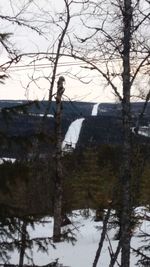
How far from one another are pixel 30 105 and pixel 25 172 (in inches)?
22.1

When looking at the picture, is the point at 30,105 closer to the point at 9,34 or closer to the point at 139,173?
the point at 9,34

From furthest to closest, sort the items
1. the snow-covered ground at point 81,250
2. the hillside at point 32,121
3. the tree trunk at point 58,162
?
the tree trunk at point 58,162 < the snow-covered ground at point 81,250 < the hillside at point 32,121

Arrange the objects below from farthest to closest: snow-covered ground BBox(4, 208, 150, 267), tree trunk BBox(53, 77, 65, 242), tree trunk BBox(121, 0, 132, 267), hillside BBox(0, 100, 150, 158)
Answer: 1. tree trunk BBox(53, 77, 65, 242)
2. snow-covered ground BBox(4, 208, 150, 267)
3. tree trunk BBox(121, 0, 132, 267)
4. hillside BBox(0, 100, 150, 158)

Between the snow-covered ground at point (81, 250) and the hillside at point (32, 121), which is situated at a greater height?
the hillside at point (32, 121)

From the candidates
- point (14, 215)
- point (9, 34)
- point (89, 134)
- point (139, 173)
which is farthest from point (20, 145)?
point (89, 134)

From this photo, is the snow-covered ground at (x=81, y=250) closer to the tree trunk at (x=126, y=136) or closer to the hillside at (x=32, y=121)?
the hillside at (x=32, y=121)

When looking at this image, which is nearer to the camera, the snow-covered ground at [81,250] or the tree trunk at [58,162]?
the snow-covered ground at [81,250]

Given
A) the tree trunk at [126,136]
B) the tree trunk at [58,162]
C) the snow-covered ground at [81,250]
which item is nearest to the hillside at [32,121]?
the tree trunk at [58,162]

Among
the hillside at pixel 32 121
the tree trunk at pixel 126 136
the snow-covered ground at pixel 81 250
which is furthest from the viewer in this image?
the snow-covered ground at pixel 81 250

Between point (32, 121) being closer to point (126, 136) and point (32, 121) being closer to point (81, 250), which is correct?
point (126, 136)

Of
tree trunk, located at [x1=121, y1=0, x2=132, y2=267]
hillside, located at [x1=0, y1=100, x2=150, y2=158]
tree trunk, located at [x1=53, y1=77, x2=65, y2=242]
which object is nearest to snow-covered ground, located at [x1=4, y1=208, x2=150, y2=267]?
tree trunk, located at [x1=53, y1=77, x2=65, y2=242]

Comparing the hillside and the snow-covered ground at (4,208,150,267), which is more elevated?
the hillside

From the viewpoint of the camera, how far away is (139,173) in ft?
38.1

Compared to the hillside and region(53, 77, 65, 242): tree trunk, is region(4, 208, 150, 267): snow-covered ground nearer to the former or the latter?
region(53, 77, 65, 242): tree trunk
